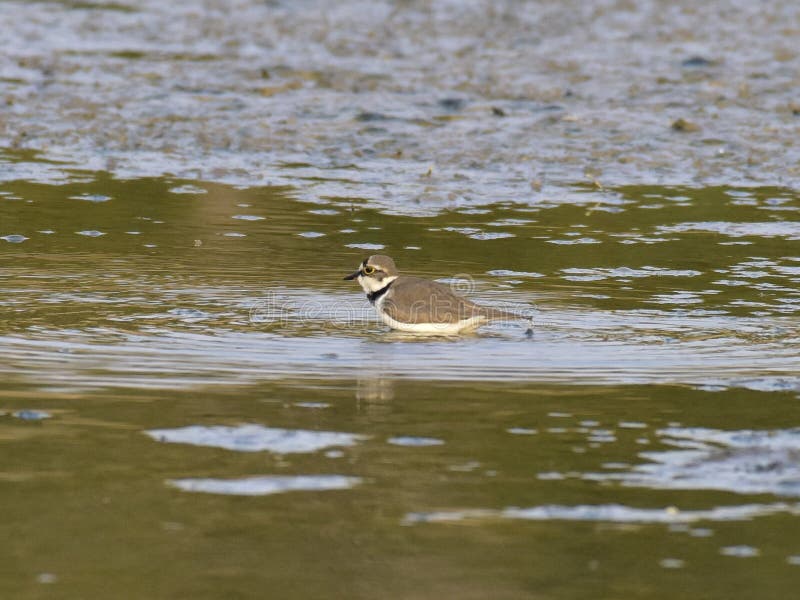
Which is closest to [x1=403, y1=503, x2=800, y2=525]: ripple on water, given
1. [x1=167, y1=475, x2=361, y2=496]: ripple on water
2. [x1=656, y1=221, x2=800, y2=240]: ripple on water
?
[x1=167, y1=475, x2=361, y2=496]: ripple on water

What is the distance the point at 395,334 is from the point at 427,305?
0.98 feet

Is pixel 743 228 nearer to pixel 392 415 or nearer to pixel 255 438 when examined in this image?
pixel 392 415

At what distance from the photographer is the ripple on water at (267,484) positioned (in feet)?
22.2

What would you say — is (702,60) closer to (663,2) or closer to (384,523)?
(663,2)

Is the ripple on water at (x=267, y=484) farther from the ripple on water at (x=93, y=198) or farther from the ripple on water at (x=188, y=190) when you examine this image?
the ripple on water at (x=188, y=190)

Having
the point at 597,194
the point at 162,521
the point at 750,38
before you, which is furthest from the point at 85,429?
the point at 750,38

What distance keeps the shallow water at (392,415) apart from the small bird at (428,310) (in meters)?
0.18

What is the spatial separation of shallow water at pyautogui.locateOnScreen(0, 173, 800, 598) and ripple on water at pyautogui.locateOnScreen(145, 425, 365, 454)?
17mm

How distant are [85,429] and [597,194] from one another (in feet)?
28.4

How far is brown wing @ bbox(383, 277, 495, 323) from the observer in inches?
409

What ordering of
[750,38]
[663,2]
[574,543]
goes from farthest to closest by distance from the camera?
[663,2] < [750,38] < [574,543]

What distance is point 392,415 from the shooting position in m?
7.98

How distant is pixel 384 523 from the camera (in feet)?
21.1

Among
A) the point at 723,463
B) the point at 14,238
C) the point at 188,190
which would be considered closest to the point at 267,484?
the point at 723,463
